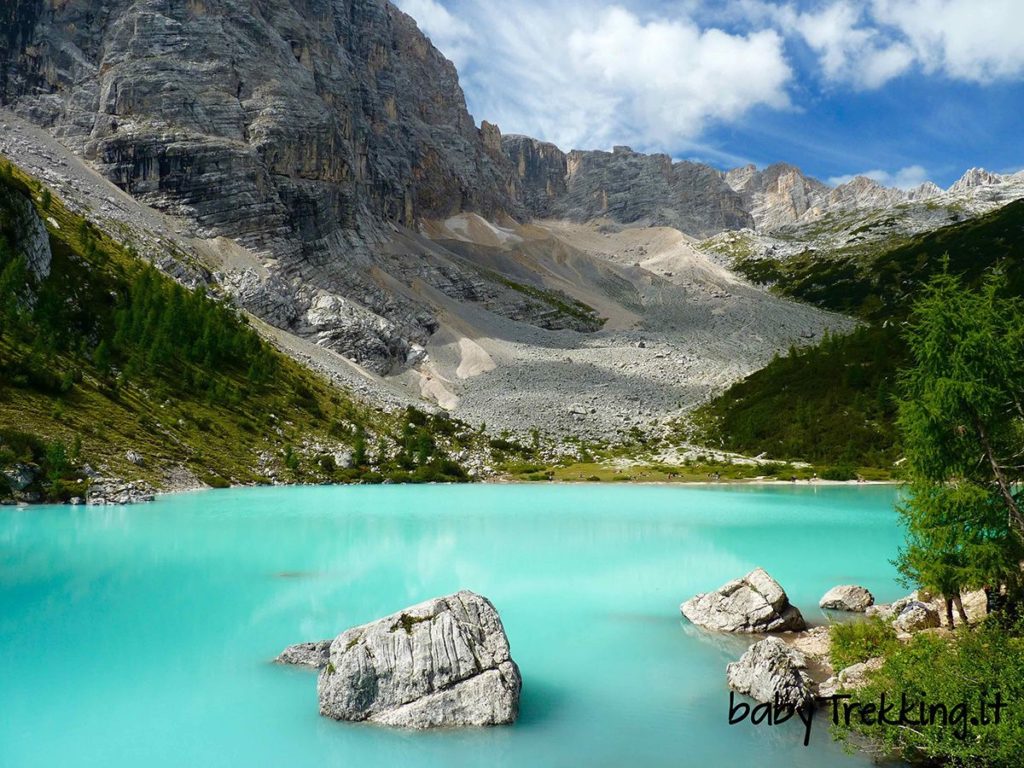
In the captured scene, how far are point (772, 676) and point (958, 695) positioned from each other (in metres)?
3.43

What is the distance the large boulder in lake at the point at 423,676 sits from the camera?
11.7 meters

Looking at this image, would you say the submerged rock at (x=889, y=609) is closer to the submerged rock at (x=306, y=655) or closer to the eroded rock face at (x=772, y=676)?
the eroded rock face at (x=772, y=676)

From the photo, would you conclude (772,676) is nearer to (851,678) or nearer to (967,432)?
(851,678)

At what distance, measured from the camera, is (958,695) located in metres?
9.62

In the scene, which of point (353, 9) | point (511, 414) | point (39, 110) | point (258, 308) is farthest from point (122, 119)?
point (353, 9)

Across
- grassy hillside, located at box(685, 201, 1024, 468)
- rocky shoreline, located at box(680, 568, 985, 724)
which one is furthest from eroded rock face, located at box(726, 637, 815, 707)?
grassy hillside, located at box(685, 201, 1024, 468)

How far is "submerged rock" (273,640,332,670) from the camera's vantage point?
47.3ft

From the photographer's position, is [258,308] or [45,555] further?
[258,308]

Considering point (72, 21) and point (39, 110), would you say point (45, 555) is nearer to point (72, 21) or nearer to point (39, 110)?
point (39, 110)

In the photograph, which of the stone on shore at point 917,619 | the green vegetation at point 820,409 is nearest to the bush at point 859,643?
the stone on shore at point 917,619

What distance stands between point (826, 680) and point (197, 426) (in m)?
55.8

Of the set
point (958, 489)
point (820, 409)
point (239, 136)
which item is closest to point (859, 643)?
point (958, 489)

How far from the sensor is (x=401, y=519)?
129 ft

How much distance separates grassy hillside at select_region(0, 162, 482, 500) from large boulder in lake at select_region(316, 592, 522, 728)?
120 ft
